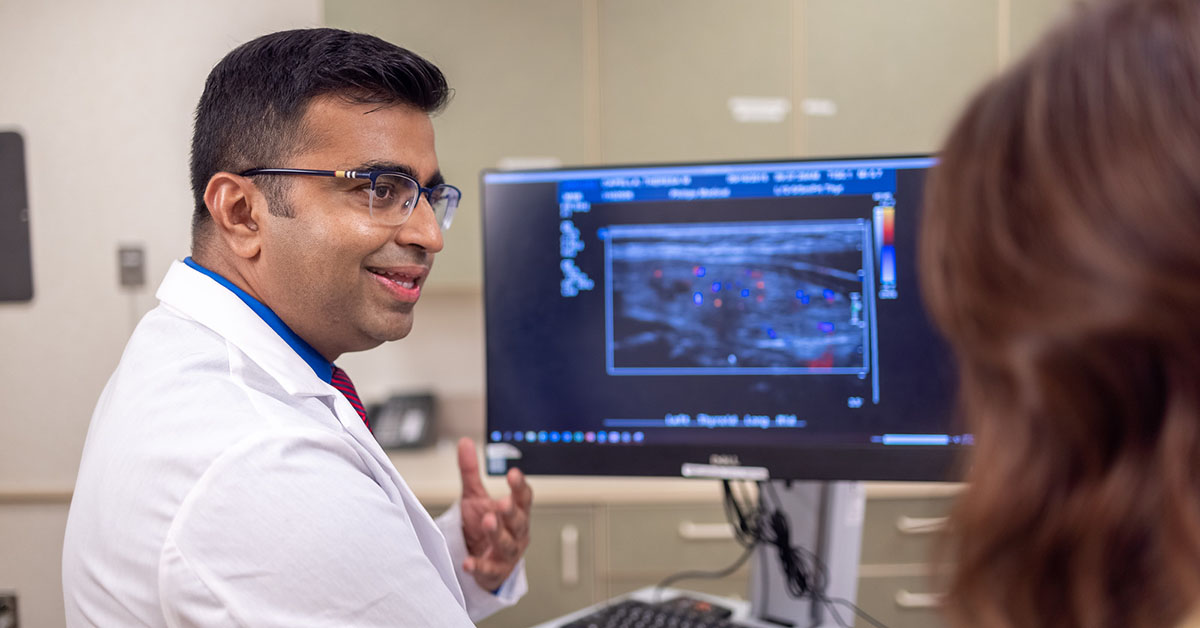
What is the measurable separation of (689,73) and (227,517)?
2.04m

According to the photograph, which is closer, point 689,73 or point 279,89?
point 279,89

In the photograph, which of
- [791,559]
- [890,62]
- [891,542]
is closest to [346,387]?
[791,559]

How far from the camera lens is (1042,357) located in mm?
433

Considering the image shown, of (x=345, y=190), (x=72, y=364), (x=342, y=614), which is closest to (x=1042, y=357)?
(x=342, y=614)

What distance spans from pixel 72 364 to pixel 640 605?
2.23m

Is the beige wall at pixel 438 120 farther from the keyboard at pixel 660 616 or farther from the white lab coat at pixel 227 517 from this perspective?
the white lab coat at pixel 227 517

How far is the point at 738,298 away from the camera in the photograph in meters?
1.17

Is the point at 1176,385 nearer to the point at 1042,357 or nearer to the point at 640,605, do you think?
the point at 1042,357

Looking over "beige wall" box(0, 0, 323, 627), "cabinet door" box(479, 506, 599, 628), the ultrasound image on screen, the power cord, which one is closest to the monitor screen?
the ultrasound image on screen

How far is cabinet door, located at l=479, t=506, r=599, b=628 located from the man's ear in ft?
4.69

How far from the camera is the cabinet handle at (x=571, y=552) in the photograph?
2.37m

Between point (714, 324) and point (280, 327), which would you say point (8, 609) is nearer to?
point (280, 327)

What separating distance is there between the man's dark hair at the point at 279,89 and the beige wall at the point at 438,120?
1.47 m

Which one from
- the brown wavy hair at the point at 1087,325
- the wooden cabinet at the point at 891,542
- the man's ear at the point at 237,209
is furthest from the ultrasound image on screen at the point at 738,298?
the wooden cabinet at the point at 891,542
